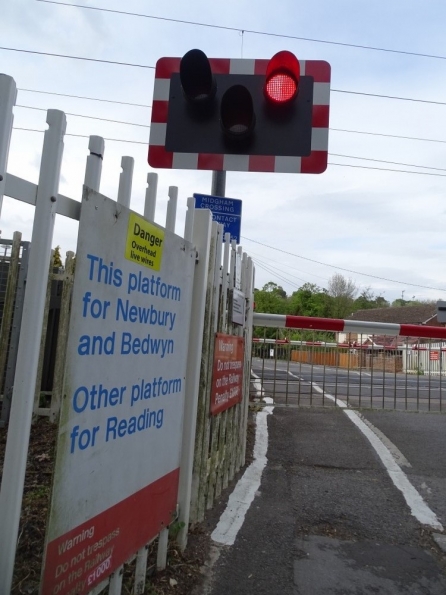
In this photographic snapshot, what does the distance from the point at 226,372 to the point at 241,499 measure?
105 cm

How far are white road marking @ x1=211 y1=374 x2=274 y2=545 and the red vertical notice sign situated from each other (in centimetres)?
72

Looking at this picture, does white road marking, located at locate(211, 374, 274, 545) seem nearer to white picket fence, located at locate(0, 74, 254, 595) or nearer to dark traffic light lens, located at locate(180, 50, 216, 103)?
white picket fence, located at locate(0, 74, 254, 595)

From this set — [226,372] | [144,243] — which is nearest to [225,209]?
[226,372]

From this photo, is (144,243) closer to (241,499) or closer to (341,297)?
(241,499)

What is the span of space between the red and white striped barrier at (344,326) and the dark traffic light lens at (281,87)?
3537 mm

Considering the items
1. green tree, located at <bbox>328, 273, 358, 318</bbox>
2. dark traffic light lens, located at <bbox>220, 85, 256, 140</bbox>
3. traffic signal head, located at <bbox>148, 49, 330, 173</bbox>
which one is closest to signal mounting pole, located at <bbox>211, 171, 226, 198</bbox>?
traffic signal head, located at <bbox>148, 49, 330, 173</bbox>

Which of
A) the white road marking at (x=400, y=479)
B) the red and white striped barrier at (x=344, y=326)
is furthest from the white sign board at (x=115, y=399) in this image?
the red and white striped barrier at (x=344, y=326)

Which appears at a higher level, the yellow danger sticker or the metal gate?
the yellow danger sticker

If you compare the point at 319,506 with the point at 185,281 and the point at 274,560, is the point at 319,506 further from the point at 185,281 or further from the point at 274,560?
the point at 185,281

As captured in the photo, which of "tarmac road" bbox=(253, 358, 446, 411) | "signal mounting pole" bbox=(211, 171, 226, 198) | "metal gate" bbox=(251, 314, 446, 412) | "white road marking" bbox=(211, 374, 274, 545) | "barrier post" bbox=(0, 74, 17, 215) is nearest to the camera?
"barrier post" bbox=(0, 74, 17, 215)

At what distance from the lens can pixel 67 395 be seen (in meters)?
1.80

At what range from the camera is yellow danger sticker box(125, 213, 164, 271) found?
2.19m

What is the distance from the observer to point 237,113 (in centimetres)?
411

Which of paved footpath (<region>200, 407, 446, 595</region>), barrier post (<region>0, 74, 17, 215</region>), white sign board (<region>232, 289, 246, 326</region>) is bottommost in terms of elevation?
paved footpath (<region>200, 407, 446, 595</region>)
